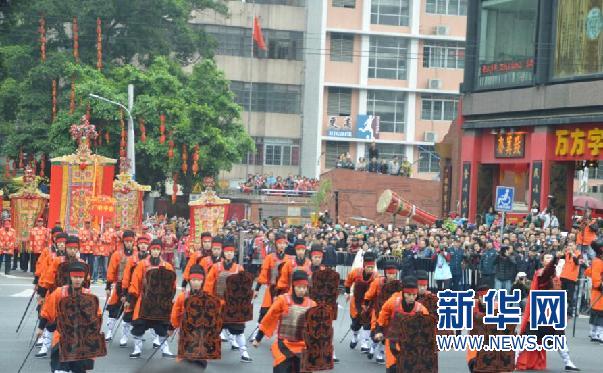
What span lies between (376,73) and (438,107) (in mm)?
3801

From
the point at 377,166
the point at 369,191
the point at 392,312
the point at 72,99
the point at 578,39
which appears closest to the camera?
the point at 392,312

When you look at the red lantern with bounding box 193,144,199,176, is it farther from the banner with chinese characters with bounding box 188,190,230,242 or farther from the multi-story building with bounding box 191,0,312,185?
the multi-story building with bounding box 191,0,312,185

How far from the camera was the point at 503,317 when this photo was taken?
1691cm

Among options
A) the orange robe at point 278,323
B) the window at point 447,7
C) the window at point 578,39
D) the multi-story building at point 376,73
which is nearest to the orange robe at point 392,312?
the orange robe at point 278,323

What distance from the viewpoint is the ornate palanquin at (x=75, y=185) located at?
35750mm

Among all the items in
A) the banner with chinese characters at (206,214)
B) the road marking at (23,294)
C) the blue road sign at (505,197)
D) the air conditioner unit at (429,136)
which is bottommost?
the road marking at (23,294)

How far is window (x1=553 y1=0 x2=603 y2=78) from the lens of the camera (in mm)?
36688

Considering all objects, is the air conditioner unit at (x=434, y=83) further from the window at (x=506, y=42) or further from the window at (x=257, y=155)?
the window at (x=506, y=42)

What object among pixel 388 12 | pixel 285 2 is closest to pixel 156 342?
pixel 388 12

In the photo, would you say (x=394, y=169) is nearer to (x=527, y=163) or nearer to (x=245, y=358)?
(x=527, y=163)

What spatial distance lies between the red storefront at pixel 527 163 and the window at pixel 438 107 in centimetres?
2111

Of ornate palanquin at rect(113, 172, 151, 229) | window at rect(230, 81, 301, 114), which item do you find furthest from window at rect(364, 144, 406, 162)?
ornate palanquin at rect(113, 172, 151, 229)

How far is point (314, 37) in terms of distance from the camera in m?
64.1

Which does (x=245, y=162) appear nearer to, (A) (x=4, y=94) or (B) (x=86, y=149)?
(A) (x=4, y=94)
